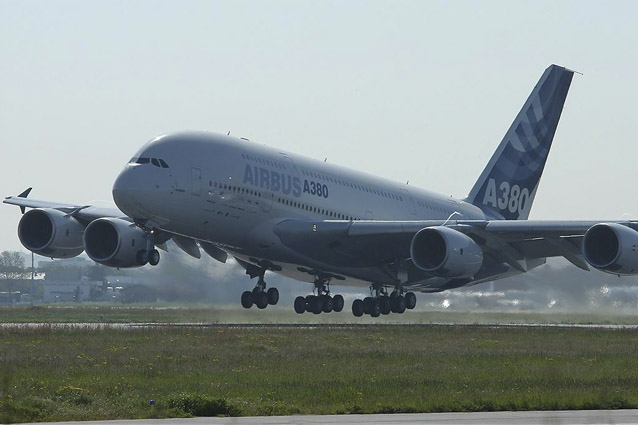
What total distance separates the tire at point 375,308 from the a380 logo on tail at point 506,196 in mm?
8869

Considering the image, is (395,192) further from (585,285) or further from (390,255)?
(585,285)

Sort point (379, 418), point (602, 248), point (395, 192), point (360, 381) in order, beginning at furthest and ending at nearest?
point (395, 192)
point (602, 248)
point (360, 381)
point (379, 418)

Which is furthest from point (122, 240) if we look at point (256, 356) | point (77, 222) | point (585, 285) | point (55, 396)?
point (55, 396)

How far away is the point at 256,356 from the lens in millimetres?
26984

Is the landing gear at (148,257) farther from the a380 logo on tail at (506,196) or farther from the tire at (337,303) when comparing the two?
the a380 logo on tail at (506,196)

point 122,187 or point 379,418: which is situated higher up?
point 122,187

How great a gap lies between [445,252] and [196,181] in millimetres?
8700

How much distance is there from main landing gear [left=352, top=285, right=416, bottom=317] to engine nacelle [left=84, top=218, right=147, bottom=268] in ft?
31.3

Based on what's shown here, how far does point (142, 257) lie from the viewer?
39.8m

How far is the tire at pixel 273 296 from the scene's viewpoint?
1804 inches

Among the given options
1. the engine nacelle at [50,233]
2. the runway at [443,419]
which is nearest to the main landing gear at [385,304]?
the engine nacelle at [50,233]

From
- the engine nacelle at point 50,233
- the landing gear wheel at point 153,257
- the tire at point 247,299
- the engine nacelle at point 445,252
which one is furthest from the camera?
the tire at point 247,299

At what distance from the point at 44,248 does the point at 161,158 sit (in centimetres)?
893

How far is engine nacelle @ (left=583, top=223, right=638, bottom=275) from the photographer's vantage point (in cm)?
3862
